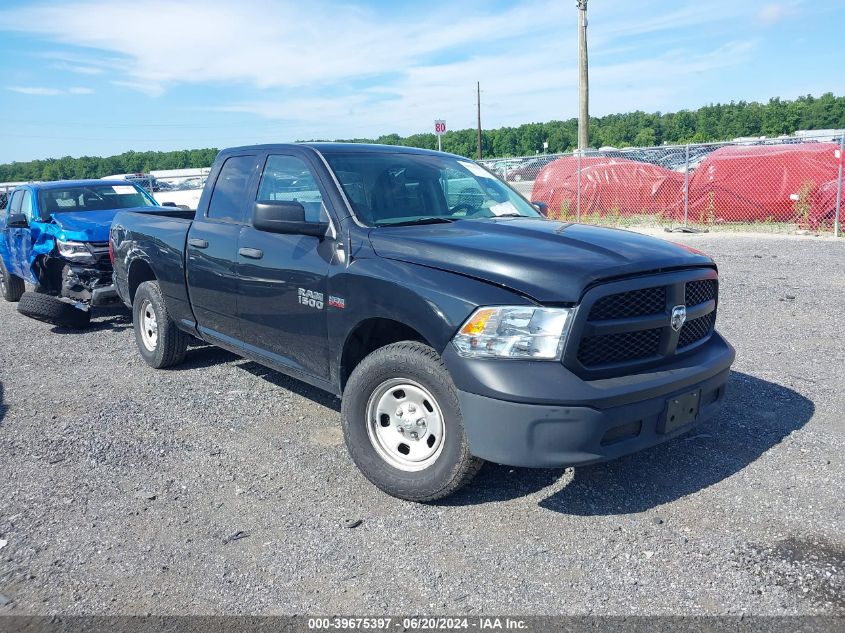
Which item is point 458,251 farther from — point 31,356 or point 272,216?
point 31,356

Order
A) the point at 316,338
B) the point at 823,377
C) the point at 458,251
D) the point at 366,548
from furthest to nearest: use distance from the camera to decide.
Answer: the point at 823,377 → the point at 316,338 → the point at 458,251 → the point at 366,548

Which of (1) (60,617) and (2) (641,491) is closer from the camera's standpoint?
(1) (60,617)

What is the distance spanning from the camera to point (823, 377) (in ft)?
18.2

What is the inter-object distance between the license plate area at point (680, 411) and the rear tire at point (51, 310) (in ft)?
23.3

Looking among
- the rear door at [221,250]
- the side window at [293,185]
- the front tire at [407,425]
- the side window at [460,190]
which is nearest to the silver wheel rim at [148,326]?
the rear door at [221,250]

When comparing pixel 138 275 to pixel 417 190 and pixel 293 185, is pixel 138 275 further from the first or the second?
pixel 417 190

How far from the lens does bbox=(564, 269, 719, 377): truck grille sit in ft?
10.4

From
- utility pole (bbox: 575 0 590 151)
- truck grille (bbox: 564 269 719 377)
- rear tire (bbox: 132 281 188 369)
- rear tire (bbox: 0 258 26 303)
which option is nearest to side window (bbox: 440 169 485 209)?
truck grille (bbox: 564 269 719 377)

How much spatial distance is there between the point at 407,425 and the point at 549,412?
0.87m

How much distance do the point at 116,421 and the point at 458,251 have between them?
10.2 ft

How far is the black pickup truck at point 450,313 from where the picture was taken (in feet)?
10.4

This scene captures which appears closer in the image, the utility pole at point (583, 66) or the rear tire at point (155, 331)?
Answer: the rear tire at point (155, 331)

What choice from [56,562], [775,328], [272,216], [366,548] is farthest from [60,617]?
[775,328]

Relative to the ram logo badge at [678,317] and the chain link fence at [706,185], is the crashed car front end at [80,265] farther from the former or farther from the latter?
the chain link fence at [706,185]
